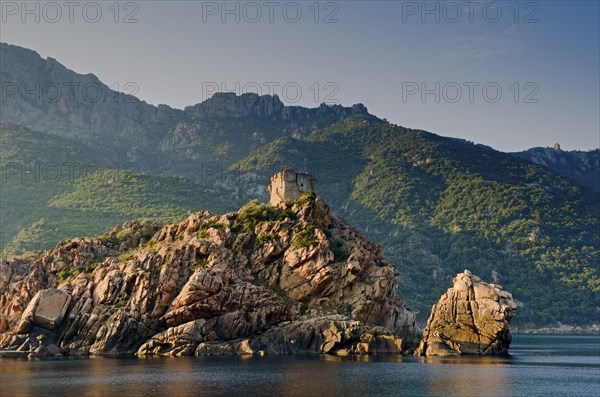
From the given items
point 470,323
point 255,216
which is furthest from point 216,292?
point 470,323

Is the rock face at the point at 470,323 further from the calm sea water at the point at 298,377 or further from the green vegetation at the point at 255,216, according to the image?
the green vegetation at the point at 255,216

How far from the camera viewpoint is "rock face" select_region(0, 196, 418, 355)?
399ft

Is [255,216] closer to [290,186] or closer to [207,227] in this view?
[207,227]

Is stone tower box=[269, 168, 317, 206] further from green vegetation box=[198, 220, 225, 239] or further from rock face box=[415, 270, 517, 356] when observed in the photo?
rock face box=[415, 270, 517, 356]

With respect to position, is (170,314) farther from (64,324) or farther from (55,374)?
(55,374)

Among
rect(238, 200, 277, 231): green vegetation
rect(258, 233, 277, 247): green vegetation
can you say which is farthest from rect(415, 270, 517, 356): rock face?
rect(238, 200, 277, 231): green vegetation

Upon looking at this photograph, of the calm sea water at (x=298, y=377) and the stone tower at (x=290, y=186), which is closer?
the calm sea water at (x=298, y=377)

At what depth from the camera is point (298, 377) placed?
87500mm

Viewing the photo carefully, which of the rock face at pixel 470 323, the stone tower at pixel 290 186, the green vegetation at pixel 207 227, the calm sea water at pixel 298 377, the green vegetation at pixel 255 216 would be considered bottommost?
the calm sea water at pixel 298 377

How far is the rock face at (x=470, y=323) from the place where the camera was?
398 ft

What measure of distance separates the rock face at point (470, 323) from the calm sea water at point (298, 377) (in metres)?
5.94

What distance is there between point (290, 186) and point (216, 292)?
42412 mm

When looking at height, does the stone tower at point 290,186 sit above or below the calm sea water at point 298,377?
above

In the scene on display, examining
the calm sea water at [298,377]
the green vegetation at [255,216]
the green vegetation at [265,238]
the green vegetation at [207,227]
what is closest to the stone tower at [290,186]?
the green vegetation at [255,216]
